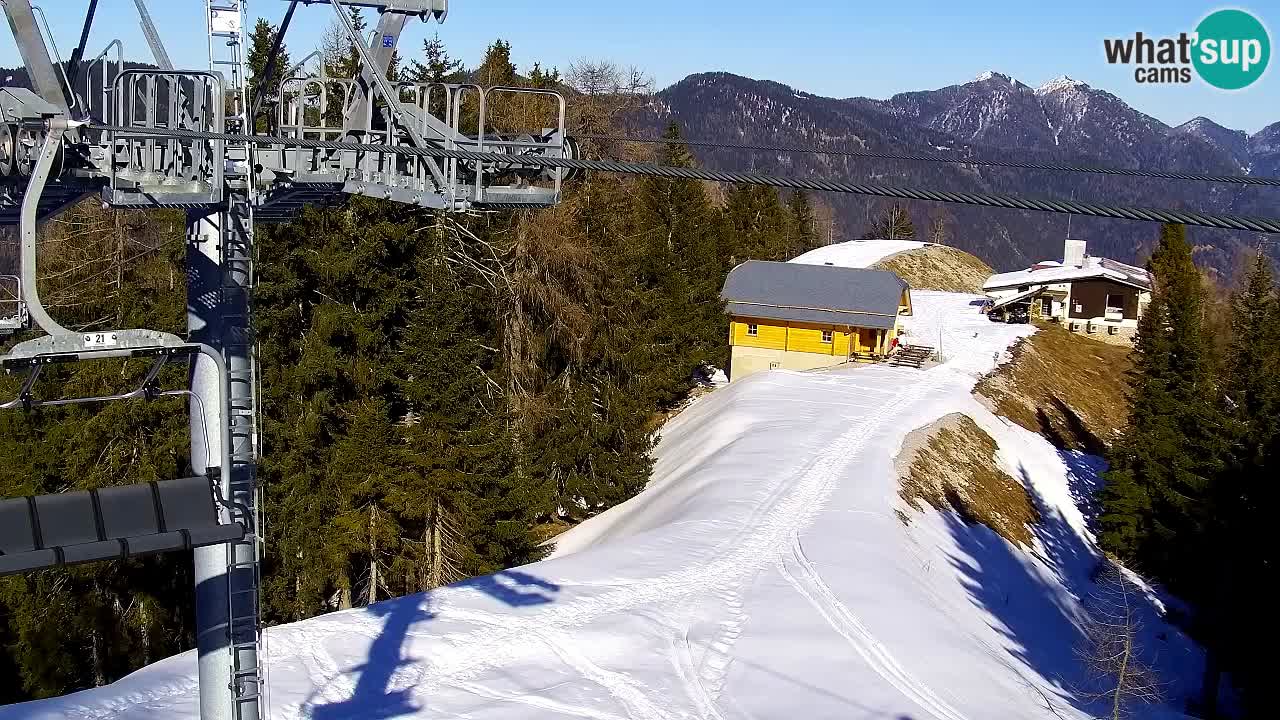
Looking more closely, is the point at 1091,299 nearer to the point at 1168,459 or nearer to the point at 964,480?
the point at 1168,459

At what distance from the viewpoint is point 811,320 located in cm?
5394

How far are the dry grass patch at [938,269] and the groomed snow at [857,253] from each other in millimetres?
1150

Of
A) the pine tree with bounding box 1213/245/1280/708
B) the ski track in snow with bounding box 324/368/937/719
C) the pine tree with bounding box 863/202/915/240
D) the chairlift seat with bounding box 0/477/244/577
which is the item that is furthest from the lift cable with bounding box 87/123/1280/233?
the pine tree with bounding box 863/202/915/240

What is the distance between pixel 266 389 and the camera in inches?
1173

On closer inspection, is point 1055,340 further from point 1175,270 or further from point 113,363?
point 113,363

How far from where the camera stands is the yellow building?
54.0 m

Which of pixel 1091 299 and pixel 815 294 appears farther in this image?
pixel 1091 299

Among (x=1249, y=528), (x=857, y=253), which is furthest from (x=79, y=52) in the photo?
(x=857, y=253)

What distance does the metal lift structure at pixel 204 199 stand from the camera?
779 centimetres

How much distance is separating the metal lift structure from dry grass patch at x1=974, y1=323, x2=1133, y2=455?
132 ft

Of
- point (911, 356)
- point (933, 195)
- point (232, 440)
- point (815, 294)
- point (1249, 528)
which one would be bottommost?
point (1249, 528)

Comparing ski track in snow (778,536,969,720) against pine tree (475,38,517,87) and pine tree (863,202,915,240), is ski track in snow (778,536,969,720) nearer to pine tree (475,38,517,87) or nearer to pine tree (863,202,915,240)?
pine tree (475,38,517,87)

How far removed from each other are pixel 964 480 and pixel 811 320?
16.9 metres

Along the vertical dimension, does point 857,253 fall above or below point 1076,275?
above
